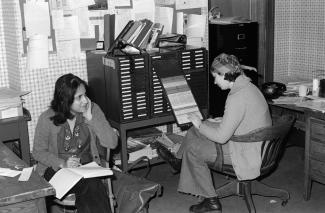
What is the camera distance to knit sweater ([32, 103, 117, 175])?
334 cm

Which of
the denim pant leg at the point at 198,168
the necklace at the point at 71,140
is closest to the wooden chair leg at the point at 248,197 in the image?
the denim pant leg at the point at 198,168

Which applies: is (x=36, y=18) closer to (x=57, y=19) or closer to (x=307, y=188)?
(x=57, y=19)

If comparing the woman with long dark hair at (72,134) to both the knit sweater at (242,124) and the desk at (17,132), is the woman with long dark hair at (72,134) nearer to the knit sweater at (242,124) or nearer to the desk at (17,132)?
the desk at (17,132)

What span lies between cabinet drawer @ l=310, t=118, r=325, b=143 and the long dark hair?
1.66 metres

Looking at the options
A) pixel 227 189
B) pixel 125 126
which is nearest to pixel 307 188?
pixel 227 189

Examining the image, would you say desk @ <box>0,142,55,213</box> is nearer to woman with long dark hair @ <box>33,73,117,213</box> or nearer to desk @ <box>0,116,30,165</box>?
woman with long dark hair @ <box>33,73,117,213</box>

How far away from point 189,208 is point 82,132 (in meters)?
0.98

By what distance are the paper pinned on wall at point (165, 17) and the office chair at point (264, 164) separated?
4.22ft

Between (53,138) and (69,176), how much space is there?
472mm

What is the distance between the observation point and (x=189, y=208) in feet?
12.7

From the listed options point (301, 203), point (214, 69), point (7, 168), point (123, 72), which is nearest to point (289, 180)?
point (301, 203)

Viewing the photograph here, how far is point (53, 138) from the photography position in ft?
11.2

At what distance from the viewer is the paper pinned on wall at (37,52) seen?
3939 mm

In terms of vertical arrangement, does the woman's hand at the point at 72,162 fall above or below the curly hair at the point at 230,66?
below
